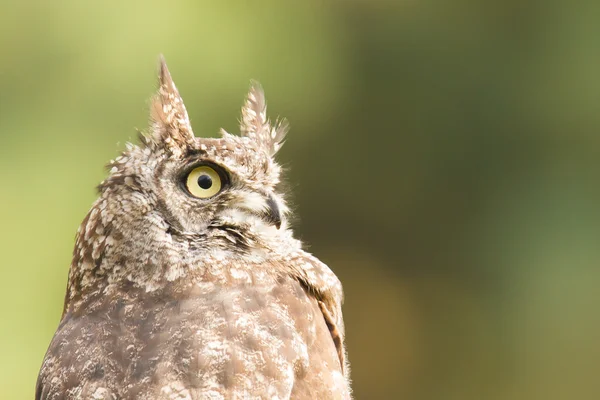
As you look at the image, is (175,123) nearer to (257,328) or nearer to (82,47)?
(257,328)

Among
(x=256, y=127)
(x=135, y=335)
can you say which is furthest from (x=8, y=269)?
(x=135, y=335)

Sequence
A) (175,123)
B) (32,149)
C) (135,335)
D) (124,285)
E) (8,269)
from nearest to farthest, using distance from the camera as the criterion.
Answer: (135,335) < (124,285) < (175,123) < (8,269) < (32,149)

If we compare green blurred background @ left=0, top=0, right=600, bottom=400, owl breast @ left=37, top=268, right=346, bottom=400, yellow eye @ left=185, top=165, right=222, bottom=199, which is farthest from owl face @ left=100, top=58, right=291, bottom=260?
green blurred background @ left=0, top=0, right=600, bottom=400

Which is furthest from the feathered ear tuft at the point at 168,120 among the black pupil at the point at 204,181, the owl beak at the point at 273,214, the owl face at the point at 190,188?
the owl beak at the point at 273,214

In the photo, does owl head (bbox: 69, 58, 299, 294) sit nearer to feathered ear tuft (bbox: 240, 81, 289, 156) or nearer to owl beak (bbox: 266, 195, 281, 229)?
owl beak (bbox: 266, 195, 281, 229)

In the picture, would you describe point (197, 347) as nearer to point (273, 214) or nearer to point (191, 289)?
point (191, 289)

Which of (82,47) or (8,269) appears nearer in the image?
(8,269)

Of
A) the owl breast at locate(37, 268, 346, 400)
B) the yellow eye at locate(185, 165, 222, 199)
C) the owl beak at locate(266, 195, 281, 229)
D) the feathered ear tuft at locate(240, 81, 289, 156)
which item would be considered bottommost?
the owl breast at locate(37, 268, 346, 400)
